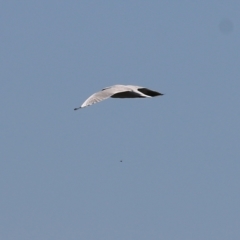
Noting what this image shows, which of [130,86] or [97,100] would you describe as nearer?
[97,100]

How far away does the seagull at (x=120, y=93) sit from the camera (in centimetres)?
4450

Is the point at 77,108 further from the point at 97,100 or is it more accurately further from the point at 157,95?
the point at 157,95

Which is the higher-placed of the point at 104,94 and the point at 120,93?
the point at 120,93

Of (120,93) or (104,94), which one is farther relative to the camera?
(120,93)

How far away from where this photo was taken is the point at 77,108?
4212 centimetres

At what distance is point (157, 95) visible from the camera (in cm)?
4866

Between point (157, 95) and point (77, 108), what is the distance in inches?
284

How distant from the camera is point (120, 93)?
4819cm

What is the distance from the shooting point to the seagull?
44.5 meters

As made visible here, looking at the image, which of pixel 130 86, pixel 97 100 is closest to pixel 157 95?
pixel 130 86

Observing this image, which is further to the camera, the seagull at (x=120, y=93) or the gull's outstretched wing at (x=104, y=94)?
the seagull at (x=120, y=93)

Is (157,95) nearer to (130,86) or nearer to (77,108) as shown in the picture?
(130,86)

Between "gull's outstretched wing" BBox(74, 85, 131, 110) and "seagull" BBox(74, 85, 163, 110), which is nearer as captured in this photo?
"gull's outstretched wing" BBox(74, 85, 131, 110)

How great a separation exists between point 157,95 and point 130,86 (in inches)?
52.6
